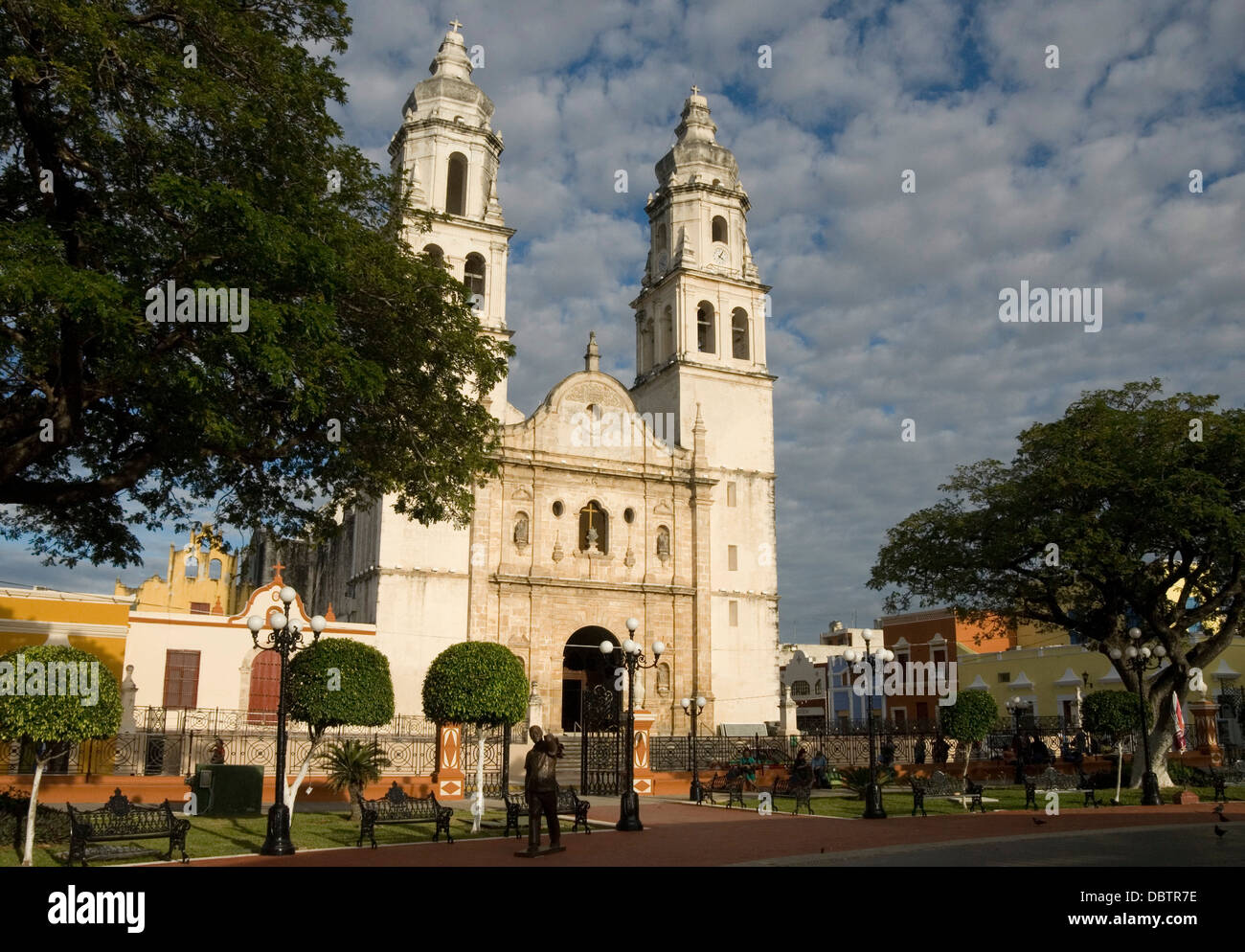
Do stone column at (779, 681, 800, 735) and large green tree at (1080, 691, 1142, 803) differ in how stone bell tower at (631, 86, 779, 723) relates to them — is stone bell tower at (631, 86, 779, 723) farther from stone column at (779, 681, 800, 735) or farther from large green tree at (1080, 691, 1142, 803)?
large green tree at (1080, 691, 1142, 803)

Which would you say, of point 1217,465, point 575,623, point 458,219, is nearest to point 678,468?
point 575,623

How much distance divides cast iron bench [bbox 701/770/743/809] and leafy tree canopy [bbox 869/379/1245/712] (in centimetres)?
757

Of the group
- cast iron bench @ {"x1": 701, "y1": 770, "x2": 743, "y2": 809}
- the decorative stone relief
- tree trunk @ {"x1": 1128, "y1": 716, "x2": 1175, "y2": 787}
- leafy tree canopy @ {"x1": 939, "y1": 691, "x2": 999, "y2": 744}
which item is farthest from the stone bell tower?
tree trunk @ {"x1": 1128, "y1": 716, "x2": 1175, "y2": 787}

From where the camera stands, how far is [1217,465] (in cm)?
2233

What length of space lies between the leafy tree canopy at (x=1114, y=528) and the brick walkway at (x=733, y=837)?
5669mm

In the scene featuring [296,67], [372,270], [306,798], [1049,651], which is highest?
[296,67]

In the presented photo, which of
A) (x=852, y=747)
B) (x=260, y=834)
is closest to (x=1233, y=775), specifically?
(x=852, y=747)

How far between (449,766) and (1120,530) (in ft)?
50.2

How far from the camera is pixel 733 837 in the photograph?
13.9 metres

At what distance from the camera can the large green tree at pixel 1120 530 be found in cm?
2186

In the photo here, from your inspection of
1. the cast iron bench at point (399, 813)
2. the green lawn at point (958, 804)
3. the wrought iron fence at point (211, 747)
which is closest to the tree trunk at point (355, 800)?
the cast iron bench at point (399, 813)
